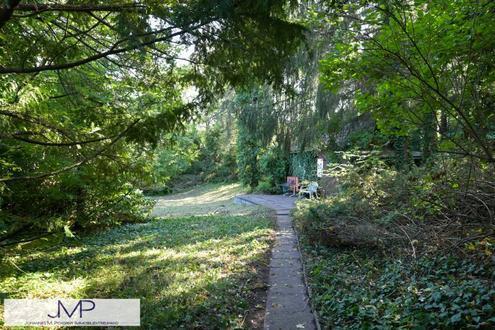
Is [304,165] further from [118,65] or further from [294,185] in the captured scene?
[118,65]

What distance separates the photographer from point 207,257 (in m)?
6.25

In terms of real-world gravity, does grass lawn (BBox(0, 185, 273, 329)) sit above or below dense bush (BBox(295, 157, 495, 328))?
below

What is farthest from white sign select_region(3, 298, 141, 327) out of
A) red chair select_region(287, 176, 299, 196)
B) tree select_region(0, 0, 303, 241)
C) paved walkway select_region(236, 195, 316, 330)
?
red chair select_region(287, 176, 299, 196)

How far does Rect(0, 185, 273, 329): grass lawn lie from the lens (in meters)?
3.95

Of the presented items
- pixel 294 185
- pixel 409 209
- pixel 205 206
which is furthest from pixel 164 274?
pixel 294 185

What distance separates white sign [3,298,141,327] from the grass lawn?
0.20 metres

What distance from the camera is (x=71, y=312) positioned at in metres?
3.80

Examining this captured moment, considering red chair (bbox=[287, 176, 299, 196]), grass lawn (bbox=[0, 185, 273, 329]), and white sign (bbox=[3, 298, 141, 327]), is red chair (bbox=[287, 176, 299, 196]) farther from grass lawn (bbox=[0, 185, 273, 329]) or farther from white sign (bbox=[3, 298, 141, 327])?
white sign (bbox=[3, 298, 141, 327])

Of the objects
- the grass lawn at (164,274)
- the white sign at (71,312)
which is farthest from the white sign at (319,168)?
the white sign at (71,312)

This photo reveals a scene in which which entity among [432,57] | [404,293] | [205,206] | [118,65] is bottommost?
[205,206]

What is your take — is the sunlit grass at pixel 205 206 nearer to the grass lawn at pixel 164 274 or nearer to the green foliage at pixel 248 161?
the green foliage at pixel 248 161

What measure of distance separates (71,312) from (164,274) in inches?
61.2

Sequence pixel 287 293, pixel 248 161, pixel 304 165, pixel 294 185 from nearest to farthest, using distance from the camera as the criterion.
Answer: pixel 287 293 → pixel 294 185 → pixel 304 165 → pixel 248 161

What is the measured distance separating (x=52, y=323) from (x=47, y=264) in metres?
2.90
